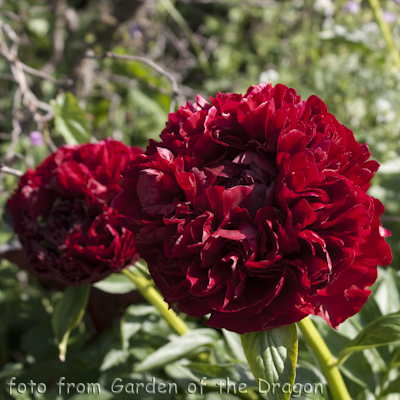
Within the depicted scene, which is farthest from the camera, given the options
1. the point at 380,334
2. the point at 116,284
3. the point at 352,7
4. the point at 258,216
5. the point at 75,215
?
the point at 352,7

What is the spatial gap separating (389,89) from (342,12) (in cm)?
93

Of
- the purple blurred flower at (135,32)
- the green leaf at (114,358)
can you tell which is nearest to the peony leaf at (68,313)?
the green leaf at (114,358)

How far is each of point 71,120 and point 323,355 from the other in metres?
0.76

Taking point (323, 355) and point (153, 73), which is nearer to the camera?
point (323, 355)

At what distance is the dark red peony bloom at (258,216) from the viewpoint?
448 mm

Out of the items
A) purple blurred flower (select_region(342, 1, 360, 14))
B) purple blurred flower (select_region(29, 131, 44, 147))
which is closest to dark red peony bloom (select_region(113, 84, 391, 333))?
purple blurred flower (select_region(29, 131, 44, 147))

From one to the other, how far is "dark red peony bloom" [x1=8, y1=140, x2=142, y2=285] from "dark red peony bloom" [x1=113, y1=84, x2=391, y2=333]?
169 mm

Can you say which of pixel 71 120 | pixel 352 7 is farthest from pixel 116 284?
pixel 352 7

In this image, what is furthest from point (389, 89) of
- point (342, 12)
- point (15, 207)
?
point (15, 207)

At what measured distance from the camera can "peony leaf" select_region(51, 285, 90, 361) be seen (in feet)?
2.37

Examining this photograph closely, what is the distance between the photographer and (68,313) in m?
0.74

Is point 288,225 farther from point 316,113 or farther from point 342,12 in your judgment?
point 342,12

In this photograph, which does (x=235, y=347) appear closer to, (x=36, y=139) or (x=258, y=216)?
(x=258, y=216)

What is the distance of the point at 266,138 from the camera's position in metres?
0.49
